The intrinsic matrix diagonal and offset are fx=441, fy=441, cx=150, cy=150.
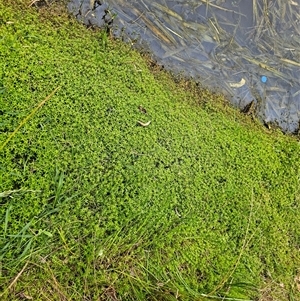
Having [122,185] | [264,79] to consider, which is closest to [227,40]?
[264,79]

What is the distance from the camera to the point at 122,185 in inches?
82.5

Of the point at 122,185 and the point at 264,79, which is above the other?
the point at 264,79

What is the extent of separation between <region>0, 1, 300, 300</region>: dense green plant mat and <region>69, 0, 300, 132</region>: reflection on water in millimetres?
220

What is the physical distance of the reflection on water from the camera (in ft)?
9.05

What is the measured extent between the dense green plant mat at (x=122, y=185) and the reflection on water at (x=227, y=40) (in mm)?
220

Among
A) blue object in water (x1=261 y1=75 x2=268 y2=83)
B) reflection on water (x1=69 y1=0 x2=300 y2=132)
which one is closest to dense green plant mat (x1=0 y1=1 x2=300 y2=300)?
reflection on water (x1=69 y1=0 x2=300 y2=132)

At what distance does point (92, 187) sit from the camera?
2012mm

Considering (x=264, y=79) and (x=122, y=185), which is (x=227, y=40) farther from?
(x=122, y=185)

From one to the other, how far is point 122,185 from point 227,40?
153cm

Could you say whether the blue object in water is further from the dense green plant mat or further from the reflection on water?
the dense green plant mat

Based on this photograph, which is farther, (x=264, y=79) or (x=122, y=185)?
(x=264, y=79)

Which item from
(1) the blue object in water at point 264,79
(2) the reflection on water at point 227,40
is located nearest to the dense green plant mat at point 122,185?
(2) the reflection on water at point 227,40

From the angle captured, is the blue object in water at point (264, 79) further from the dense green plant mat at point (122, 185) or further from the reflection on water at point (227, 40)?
the dense green plant mat at point (122, 185)

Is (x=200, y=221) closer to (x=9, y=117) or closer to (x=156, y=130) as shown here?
(x=156, y=130)
